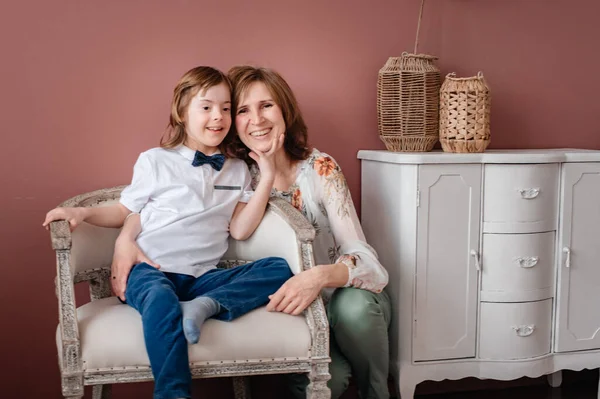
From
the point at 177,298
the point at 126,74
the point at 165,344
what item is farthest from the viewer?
the point at 126,74

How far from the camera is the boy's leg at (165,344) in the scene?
154cm

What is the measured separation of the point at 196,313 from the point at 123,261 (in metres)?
0.37

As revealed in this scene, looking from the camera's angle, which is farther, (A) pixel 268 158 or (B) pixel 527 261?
(B) pixel 527 261

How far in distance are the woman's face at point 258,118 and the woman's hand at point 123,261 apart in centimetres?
49

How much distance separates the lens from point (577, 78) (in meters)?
2.71

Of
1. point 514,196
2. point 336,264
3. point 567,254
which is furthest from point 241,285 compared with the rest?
point 567,254

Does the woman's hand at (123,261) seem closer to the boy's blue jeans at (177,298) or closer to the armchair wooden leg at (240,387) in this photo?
the boy's blue jeans at (177,298)

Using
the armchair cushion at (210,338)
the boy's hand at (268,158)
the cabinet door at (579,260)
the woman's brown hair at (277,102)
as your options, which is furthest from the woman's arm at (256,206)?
the cabinet door at (579,260)

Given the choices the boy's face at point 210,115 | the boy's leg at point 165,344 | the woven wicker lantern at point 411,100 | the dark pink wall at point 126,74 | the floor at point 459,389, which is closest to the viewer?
the boy's leg at point 165,344

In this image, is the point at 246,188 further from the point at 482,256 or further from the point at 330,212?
the point at 482,256

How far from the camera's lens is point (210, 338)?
1635mm

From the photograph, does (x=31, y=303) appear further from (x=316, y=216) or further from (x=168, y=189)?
(x=316, y=216)

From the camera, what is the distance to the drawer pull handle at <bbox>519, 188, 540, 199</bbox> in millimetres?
2141

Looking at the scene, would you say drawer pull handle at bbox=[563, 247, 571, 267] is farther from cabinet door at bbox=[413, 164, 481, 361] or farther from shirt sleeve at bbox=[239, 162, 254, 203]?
shirt sleeve at bbox=[239, 162, 254, 203]
